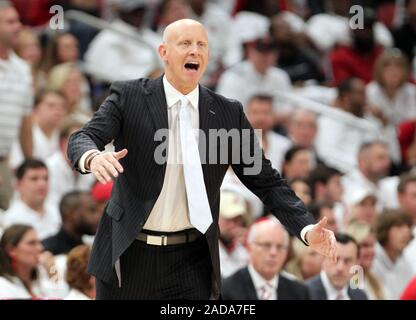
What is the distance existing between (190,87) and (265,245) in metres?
2.41

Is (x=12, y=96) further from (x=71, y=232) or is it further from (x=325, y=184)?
(x=325, y=184)

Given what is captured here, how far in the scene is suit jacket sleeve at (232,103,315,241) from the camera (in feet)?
13.9

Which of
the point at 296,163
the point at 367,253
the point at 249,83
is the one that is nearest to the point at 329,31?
the point at 249,83

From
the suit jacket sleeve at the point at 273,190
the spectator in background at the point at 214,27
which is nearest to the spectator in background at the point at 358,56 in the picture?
the spectator in background at the point at 214,27

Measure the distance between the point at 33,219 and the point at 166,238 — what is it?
338 cm

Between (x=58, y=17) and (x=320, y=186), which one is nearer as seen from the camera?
(x=320, y=186)

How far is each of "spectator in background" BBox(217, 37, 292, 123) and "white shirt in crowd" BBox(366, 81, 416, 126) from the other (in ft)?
2.86

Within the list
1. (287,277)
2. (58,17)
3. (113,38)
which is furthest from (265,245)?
(113,38)

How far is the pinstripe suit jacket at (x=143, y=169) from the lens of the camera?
13.4ft

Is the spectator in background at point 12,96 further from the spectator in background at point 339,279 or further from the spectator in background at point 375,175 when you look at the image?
the spectator in background at point 339,279

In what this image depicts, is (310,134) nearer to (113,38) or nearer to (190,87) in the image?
(113,38)

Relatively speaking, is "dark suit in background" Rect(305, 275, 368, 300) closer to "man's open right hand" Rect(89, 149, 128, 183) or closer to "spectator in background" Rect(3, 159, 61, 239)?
"spectator in background" Rect(3, 159, 61, 239)

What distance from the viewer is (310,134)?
30.4 feet
